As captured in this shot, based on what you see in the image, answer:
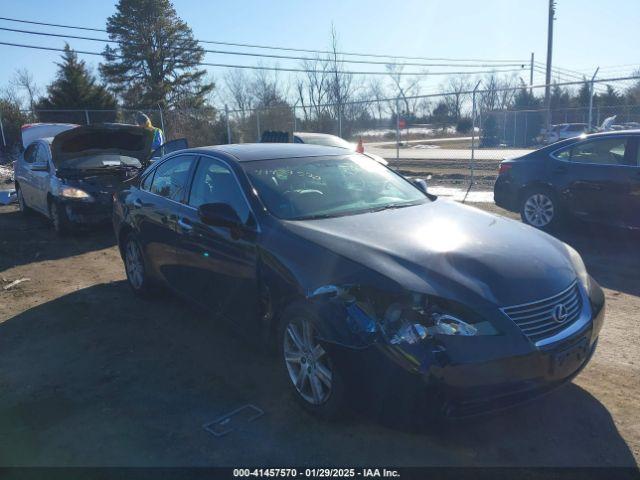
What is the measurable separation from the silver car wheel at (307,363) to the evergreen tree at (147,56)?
3871 cm

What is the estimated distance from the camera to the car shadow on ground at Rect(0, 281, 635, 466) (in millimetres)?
2879

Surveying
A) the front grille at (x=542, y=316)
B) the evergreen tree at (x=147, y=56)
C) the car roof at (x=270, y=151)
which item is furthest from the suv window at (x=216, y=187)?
the evergreen tree at (x=147, y=56)

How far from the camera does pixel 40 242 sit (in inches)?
338

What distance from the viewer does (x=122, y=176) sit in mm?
8828

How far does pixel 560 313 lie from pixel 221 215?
7.44 ft

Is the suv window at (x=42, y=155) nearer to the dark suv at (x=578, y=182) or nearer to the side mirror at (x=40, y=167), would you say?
the side mirror at (x=40, y=167)

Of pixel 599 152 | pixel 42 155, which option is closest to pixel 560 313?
pixel 599 152

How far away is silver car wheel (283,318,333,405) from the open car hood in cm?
696

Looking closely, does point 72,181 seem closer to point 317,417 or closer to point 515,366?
point 317,417

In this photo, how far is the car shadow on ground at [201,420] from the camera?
2.88 meters

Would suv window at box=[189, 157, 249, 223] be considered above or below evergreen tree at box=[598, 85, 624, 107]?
below

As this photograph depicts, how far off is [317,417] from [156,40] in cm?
4168

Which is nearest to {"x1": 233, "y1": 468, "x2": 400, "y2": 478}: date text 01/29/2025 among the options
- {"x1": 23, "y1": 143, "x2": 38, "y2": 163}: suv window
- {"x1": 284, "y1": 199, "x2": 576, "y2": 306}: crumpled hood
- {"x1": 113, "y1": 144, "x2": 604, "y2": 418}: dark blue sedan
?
{"x1": 113, "y1": 144, "x2": 604, "y2": 418}: dark blue sedan

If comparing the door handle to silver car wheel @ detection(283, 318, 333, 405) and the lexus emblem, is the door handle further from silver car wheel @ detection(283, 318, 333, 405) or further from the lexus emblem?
the lexus emblem
